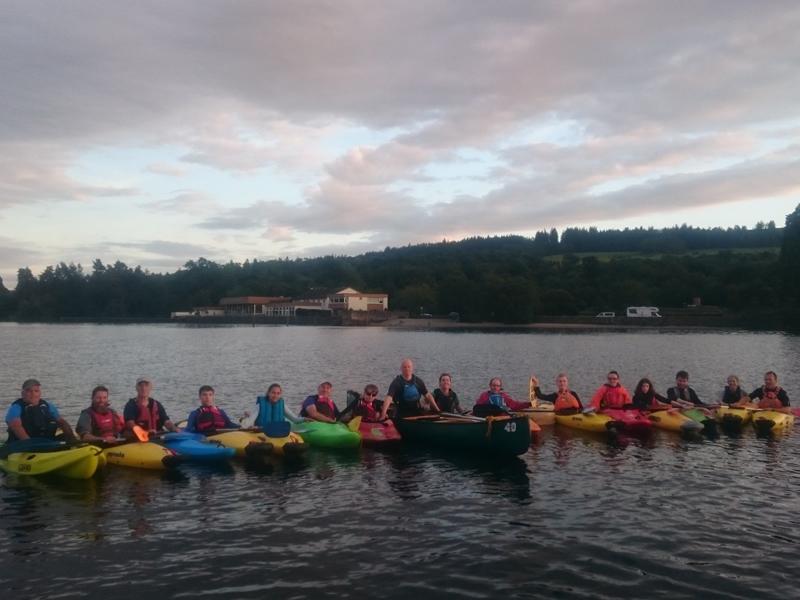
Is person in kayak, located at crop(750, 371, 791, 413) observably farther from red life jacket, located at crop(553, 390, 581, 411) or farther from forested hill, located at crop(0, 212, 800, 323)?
forested hill, located at crop(0, 212, 800, 323)

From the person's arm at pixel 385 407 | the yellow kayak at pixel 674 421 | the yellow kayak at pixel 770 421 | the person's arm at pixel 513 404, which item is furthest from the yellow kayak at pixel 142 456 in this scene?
the yellow kayak at pixel 770 421

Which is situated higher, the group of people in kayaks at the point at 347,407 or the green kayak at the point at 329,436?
the group of people in kayaks at the point at 347,407

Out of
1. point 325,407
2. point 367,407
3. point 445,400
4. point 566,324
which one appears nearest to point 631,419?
point 445,400

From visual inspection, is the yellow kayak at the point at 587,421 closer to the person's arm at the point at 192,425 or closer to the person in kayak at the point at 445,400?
the person in kayak at the point at 445,400

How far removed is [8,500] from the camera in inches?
509

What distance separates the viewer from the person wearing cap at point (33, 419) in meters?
14.5

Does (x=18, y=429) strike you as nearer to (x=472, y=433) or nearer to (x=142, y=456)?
(x=142, y=456)

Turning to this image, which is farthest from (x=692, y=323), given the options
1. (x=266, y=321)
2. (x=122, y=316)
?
(x=122, y=316)

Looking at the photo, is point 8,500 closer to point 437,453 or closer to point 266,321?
point 437,453

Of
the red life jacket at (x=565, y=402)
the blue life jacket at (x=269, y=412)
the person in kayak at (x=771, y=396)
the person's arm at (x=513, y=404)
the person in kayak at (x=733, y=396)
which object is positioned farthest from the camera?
the person in kayak at (x=733, y=396)

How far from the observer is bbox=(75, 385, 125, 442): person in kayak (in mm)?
15195

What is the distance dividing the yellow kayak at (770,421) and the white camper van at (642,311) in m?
95.0

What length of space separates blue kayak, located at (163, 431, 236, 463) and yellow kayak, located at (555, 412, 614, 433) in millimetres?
9747

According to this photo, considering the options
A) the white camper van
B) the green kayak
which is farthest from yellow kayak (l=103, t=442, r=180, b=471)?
the white camper van
